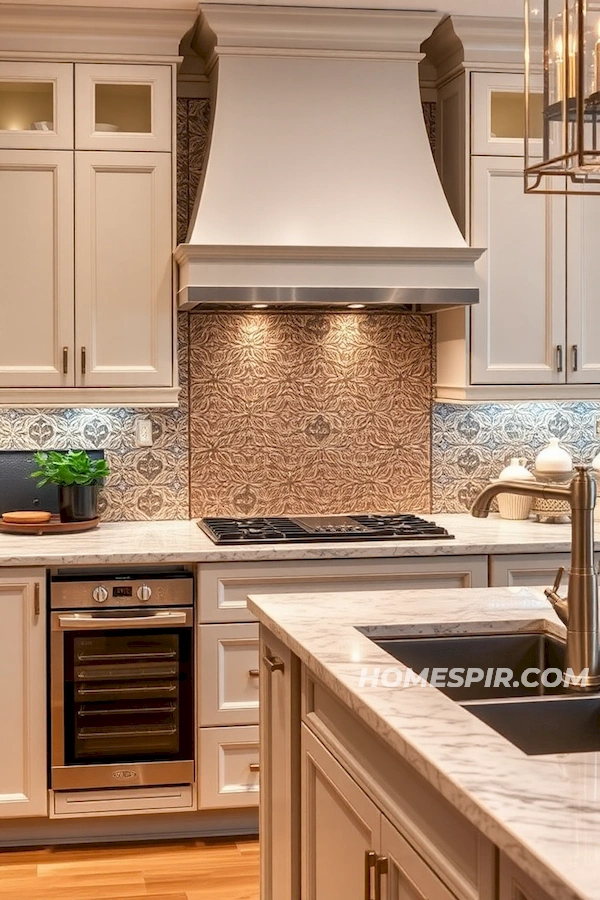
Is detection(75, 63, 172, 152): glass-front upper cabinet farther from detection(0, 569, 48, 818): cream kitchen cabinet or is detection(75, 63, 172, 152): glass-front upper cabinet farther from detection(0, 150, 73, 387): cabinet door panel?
detection(0, 569, 48, 818): cream kitchen cabinet

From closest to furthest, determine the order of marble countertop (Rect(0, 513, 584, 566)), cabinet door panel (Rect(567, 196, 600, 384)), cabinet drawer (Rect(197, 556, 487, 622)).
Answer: marble countertop (Rect(0, 513, 584, 566)) < cabinet drawer (Rect(197, 556, 487, 622)) < cabinet door panel (Rect(567, 196, 600, 384))

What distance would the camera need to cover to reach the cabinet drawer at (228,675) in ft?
12.4

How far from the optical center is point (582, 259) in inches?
168

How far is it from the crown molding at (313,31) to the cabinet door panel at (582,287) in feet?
2.77

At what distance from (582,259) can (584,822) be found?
10.8 feet

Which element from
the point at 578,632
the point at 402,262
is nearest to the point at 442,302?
the point at 402,262

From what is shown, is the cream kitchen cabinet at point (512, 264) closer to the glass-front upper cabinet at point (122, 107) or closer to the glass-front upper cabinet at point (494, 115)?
the glass-front upper cabinet at point (494, 115)

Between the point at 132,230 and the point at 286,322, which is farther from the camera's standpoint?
the point at 286,322

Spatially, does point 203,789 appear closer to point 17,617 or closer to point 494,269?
point 17,617

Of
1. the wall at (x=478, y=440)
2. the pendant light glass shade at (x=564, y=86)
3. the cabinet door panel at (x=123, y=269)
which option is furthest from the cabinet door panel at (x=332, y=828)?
the wall at (x=478, y=440)

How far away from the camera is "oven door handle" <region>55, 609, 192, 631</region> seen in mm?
3674

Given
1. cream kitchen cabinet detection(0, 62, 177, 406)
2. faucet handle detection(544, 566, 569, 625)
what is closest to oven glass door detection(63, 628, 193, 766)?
cream kitchen cabinet detection(0, 62, 177, 406)

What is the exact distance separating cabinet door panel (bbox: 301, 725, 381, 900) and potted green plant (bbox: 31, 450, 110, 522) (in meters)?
1.91

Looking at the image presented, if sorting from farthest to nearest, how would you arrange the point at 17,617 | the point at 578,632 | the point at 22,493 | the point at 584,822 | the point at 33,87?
the point at 22,493, the point at 33,87, the point at 17,617, the point at 578,632, the point at 584,822
